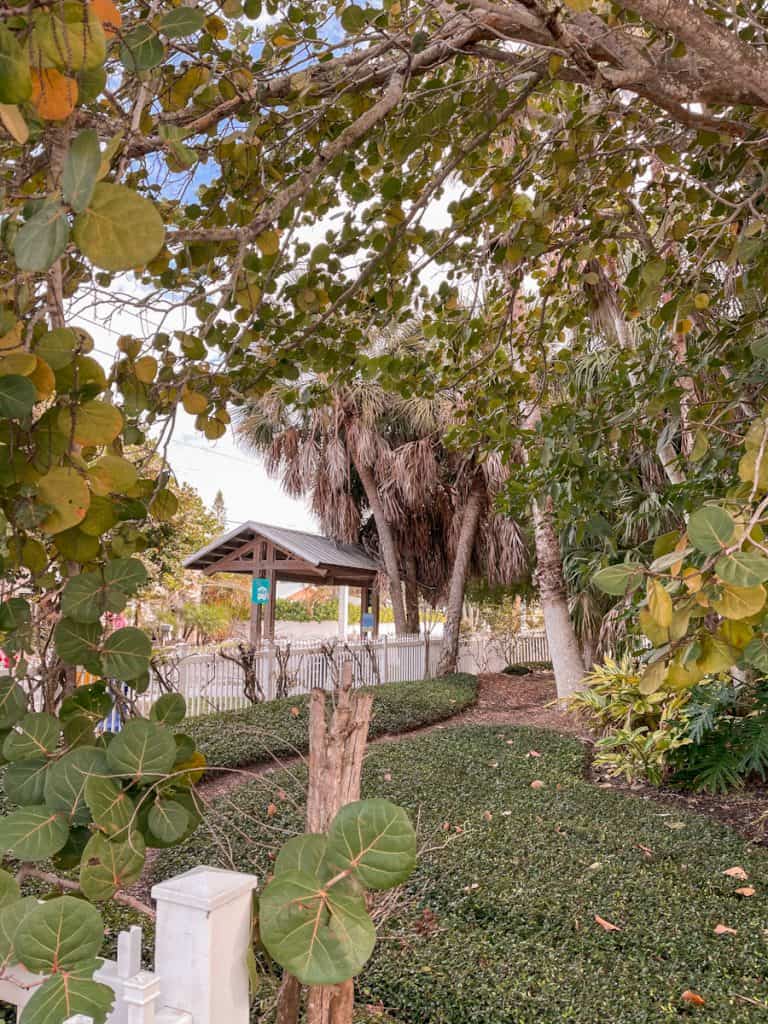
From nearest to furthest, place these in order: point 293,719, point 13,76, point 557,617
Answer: point 13,76, point 293,719, point 557,617

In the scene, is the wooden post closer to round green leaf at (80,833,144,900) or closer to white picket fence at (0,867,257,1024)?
white picket fence at (0,867,257,1024)

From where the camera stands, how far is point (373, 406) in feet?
42.9

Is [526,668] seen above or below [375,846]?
below

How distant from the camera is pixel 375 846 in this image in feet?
2.59

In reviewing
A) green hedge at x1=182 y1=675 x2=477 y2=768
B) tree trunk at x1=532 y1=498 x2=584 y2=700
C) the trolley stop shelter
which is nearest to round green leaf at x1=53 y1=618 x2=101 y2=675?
green hedge at x1=182 y1=675 x2=477 y2=768

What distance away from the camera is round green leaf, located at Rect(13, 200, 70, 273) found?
570 millimetres

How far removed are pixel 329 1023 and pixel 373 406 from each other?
1210cm

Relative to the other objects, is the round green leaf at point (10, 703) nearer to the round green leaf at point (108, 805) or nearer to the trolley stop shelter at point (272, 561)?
the round green leaf at point (108, 805)

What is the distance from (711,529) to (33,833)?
89 centimetres

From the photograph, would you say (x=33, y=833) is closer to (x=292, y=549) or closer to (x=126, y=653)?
(x=126, y=653)

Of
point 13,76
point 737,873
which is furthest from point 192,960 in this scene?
point 737,873

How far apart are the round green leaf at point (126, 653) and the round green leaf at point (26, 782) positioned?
0.15 m

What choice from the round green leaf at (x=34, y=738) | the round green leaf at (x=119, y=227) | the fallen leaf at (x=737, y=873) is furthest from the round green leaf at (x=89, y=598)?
the fallen leaf at (x=737, y=873)

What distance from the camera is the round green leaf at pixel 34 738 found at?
3.08 feet
